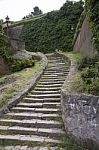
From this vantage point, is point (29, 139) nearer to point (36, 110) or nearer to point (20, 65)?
point (36, 110)

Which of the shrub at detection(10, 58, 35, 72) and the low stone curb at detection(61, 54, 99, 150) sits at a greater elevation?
the shrub at detection(10, 58, 35, 72)

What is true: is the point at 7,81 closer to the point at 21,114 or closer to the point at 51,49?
the point at 21,114

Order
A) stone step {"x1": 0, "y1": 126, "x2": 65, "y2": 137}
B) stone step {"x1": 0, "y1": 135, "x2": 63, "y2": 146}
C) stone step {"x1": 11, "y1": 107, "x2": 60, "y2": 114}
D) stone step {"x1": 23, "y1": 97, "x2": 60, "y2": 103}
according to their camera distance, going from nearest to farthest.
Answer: stone step {"x1": 0, "y1": 135, "x2": 63, "y2": 146}, stone step {"x1": 0, "y1": 126, "x2": 65, "y2": 137}, stone step {"x1": 11, "y1": 107, "x2": 60, "y2": 114}, stone step {"x1": 23, "y1": 97, "x2": 60, "y2": 103}

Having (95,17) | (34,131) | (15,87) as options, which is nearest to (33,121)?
(34,131)

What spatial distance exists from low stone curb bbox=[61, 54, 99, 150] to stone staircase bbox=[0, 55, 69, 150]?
53cm

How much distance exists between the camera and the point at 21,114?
8930 mm

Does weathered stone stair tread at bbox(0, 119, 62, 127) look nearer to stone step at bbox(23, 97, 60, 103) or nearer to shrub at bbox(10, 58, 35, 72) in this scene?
stone step at bbox(23, 97, 60, 103)

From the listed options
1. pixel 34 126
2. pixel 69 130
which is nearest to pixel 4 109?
pixel 34 126

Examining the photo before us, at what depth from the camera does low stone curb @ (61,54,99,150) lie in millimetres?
6633

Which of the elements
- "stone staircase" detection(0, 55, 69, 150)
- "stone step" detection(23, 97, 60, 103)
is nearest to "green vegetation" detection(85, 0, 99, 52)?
"stone staircase" detection(0, 55, 69, 150)

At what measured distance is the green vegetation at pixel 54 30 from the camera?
26938 millimetres

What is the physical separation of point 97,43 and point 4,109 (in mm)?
4710

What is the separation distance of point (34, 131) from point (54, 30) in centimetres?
2114

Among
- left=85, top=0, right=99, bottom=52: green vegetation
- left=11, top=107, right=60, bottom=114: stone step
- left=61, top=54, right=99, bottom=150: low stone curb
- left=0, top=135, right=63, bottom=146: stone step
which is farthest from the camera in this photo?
left=85, top=0, right=99, bottom=52: green vegetation
